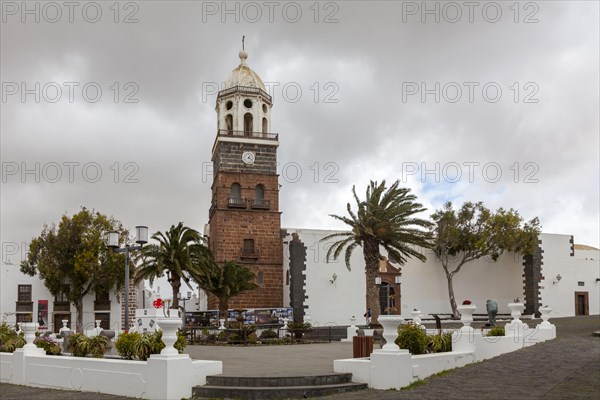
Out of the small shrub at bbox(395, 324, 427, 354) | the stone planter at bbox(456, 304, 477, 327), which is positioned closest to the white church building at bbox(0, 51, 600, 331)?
the stone planter at bbox(456, 304, 477, 327)

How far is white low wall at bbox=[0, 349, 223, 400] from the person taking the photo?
1070cm

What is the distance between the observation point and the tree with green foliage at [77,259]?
4006 cm

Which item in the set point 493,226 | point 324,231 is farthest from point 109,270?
point 493,226

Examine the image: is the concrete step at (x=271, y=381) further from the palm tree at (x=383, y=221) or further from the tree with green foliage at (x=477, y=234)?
the tree with green foliage at (x=477, y=234)

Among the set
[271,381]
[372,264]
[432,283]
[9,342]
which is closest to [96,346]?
[9,342]

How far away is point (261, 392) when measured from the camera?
10.4 m

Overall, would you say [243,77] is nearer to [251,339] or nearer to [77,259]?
[77,259]

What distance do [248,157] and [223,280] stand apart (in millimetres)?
8897

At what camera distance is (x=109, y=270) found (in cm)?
4072

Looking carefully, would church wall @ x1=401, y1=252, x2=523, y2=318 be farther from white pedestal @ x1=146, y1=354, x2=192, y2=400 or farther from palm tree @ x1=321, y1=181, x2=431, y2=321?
white pedestal @ x1=146, y1=354, x2=192, y2=400

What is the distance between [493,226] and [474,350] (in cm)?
2716

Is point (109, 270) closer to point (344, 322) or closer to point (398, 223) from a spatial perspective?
point (344, 322)

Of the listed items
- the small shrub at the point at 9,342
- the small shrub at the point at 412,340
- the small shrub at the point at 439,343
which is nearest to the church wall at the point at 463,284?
the small shrub at the point at 439,343

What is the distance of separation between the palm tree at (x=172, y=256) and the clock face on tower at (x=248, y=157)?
911 centimetres
